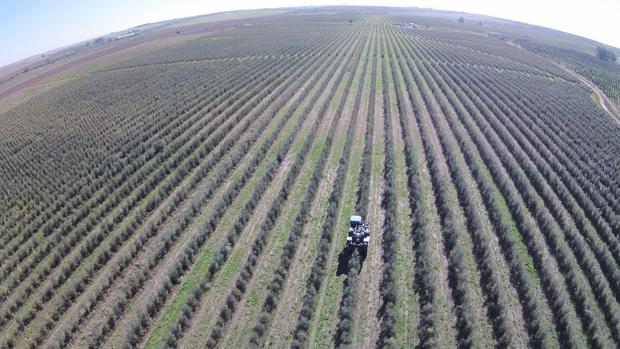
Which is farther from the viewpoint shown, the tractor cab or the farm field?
the tractor cab

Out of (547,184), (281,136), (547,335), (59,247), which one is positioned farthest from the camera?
(281,136)

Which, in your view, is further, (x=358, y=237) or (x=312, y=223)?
(x=312, y=223)

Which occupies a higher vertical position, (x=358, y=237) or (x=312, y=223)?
(x=312, y=223)

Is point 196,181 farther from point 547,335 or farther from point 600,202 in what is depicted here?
point 600,202

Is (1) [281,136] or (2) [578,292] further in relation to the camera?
(1) [281,136]

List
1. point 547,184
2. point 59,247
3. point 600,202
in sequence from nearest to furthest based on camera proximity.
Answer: point 59,247 → point 600,202 → point 547,184

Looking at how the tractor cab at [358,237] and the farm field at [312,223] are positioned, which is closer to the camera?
the farm field at [312,223]

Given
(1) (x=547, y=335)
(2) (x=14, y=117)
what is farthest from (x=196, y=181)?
(2) (x=14, y=117)

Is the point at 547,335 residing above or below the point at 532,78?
below
